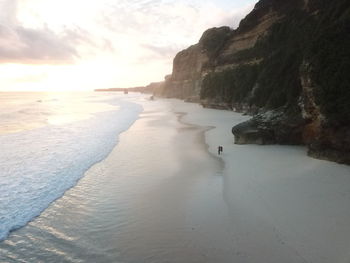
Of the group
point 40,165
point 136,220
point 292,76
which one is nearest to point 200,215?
point 136,220

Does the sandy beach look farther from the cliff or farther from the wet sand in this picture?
the cliff

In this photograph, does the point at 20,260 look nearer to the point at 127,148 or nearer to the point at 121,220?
the point at 121,220

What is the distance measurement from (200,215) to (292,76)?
586 inches

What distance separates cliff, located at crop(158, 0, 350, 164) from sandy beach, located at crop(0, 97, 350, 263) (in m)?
1.97

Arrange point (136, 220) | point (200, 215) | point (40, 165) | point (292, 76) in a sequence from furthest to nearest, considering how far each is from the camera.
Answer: point (292, 76), point (40, 165), point (200, 215), point (136, 220)

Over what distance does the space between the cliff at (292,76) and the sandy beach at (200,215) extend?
6.46ft

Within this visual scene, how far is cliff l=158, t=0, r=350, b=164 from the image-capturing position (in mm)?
12586

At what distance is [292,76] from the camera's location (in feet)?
66.4

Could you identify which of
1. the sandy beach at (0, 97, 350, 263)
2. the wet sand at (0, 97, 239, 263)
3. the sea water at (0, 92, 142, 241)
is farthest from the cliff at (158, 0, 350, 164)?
the sea water at (0, 92, 142, 241)

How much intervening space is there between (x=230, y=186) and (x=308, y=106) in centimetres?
621

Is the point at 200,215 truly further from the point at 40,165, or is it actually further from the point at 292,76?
the point at 292,76

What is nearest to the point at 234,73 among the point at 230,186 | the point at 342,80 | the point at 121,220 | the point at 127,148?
the point at 127,148

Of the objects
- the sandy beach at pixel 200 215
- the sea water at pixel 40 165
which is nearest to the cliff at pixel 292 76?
the sandy beach at pixel 200 215

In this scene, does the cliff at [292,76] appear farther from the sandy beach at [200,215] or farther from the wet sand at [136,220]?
the wet sand at [136,220]
